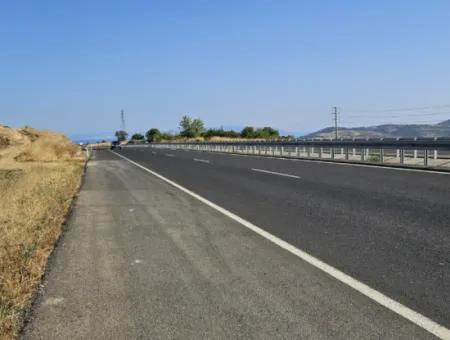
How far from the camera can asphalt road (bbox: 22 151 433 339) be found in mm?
4207

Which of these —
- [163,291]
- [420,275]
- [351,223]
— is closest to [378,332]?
[420,275]

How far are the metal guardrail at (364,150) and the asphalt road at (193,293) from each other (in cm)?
1357

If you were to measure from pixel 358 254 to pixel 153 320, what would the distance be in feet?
10.3

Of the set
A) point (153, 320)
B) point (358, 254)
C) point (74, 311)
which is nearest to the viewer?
point (153, 320)

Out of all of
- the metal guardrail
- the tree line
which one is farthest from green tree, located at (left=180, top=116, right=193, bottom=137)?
the metal guardrail

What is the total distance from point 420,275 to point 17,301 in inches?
164

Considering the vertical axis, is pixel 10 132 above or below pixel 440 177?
above

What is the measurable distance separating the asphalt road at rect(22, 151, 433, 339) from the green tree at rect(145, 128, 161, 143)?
5992 inches

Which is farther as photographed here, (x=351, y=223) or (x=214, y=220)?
(x=214, y=220)

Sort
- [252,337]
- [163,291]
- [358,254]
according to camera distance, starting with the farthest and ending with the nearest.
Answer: [358,254]
[163,291]
[252,337]

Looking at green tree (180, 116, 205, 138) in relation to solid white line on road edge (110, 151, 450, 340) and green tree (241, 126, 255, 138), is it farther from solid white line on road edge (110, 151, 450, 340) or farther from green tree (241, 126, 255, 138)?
solid white line on road edge (110, 151, 450, 340)

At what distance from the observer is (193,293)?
5.13 metres

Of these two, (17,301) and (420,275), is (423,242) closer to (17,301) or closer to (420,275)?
(420,275)

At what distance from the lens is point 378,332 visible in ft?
13.4
